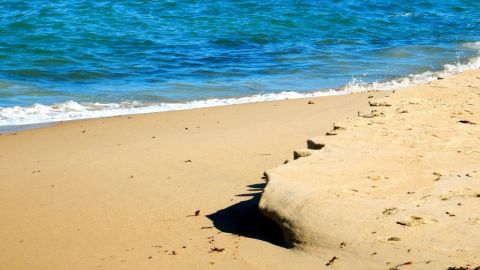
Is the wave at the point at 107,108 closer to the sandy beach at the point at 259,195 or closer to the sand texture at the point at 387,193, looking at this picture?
the sandy beach at the point at 259,195

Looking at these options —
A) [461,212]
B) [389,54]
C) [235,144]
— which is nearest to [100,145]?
[235,144]

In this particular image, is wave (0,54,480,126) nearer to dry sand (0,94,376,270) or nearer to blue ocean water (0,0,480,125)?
blue ocean water (0,0,480,125)

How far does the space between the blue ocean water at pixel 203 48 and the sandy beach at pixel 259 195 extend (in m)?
2.96

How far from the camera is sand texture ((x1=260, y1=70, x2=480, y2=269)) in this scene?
12.0 feet

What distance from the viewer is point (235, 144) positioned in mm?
7340

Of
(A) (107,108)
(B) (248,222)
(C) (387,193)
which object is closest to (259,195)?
(B) (248,222)

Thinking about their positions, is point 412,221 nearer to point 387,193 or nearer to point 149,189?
point 387,193

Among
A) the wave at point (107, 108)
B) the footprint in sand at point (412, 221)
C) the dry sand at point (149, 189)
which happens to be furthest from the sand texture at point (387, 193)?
the wave at point (107, 108)

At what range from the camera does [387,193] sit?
4312mm

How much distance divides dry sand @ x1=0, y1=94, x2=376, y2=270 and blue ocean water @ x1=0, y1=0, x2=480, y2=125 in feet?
5.74

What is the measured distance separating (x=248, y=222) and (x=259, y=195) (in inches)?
23.6

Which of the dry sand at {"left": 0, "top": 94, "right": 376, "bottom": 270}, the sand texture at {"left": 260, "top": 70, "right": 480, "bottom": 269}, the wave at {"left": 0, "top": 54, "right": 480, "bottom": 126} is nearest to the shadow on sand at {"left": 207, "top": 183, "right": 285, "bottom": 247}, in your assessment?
the dry sand at {"left": 0, "top": 94, "right": 376, "bottom": 270}

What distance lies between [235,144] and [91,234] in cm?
263

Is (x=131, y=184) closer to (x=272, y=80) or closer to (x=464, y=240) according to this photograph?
(x=464, y=240)
